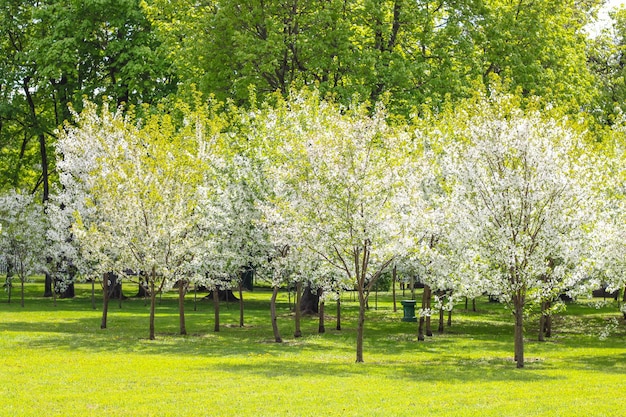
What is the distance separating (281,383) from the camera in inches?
745

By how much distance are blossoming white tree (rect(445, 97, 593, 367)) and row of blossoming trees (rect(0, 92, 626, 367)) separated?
0.04 m

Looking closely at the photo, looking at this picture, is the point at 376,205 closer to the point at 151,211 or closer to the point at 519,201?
the point at 519,201

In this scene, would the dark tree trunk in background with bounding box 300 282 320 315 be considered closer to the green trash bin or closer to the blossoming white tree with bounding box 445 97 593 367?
the green trash bin

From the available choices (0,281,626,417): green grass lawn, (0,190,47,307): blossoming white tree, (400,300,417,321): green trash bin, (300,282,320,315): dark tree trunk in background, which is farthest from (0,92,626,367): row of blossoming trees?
(0,190,47,307): blossoming white tree

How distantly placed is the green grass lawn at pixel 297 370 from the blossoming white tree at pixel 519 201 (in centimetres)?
290

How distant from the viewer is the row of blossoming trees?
21703 millimetres

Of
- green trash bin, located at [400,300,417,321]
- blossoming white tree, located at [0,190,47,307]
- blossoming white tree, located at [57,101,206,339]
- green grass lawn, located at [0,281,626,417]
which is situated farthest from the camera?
blossoming white tree, located at [0,190,47,307]

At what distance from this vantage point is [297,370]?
21688 mm

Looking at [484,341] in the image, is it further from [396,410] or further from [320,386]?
[396,410]

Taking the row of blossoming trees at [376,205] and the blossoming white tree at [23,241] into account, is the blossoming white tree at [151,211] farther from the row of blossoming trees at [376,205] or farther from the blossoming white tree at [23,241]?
the blossoming white tree at [23,241]

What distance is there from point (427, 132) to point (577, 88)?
1490cm

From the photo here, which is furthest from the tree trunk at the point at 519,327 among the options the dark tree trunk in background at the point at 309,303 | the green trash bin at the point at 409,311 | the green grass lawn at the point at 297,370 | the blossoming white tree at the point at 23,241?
the blossoming white tree at the point at 23,241

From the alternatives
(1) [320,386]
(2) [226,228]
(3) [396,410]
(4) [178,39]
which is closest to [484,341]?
(2) [226,228]

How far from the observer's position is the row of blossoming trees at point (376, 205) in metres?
21.7
